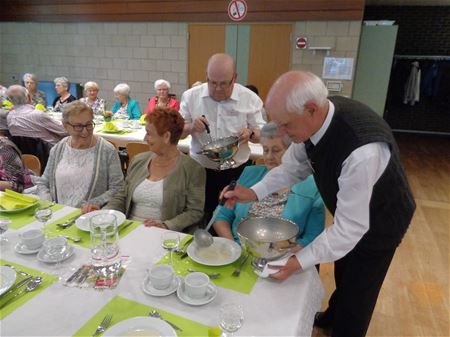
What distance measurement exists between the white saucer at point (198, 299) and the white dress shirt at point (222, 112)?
1381mm

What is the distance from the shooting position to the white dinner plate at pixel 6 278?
1.09 m

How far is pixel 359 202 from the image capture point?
1127 mm

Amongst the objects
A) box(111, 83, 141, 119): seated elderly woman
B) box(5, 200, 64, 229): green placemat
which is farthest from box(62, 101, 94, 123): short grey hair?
box(111, 83, 141, 119): seated elderly woman

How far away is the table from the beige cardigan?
1.96ft

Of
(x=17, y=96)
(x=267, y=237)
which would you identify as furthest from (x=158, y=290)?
(x=17, y=96)

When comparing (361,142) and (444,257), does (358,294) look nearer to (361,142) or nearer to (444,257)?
(361,142)

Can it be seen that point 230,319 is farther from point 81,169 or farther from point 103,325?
point 81,169

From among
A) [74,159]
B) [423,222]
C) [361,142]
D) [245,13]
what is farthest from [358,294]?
[245,13]

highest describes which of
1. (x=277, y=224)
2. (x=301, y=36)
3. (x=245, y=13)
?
(x=245, y=13)

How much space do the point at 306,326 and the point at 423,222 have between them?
3124 millimetres

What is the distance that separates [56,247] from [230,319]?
78 centimetres

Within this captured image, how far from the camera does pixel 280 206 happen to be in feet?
5.70

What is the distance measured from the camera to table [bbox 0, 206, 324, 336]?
985mm

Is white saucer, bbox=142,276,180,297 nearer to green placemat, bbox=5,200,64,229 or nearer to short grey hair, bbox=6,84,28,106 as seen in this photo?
green placemat, bbox=5,200,64,229
